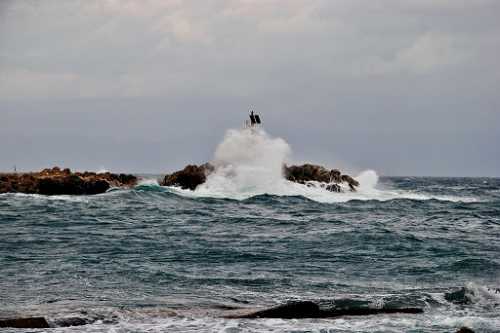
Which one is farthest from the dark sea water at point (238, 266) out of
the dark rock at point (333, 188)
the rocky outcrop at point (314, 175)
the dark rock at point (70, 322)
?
the rocky outcrop at point (314, 175)

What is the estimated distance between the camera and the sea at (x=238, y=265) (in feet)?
40.9

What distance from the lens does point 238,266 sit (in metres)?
19.0

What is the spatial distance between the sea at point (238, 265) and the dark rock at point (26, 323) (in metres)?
0.23

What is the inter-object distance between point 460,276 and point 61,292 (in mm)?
9604

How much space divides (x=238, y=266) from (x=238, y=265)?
16 centimetres

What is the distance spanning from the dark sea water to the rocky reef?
14.7 m

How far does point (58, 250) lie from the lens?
2141cm

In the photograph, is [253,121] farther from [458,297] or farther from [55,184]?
[458,297]

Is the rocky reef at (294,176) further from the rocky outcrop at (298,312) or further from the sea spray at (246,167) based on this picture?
the rocky outcrop at (298,312)

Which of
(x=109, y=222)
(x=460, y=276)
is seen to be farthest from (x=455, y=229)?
(x=109, y=222)

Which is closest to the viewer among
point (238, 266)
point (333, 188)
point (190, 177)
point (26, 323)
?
point (26, 323)

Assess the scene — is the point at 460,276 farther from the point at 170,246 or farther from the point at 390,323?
the point at 170,246

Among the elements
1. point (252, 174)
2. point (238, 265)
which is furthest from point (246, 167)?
point (238, 265)

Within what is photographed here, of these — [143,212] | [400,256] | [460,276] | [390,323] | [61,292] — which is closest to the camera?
[390,323]
